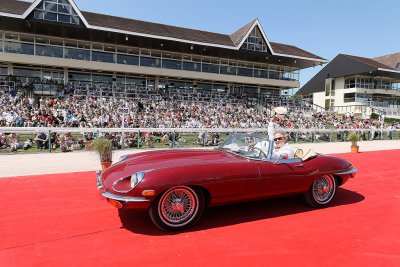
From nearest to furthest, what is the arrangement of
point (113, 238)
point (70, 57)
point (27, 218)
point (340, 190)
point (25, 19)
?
point (113, 238) → point (27, 218) → point (340, 190) → point (25, 19) → point (70, 57)

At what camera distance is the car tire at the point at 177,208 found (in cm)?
398

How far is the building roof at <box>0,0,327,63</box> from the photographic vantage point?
24.5 meters

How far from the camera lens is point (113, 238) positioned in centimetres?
390

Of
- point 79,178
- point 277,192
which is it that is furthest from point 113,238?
point 79,178

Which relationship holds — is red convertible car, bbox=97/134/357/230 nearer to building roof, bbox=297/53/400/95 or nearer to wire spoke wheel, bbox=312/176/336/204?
wire spoke wheel, bbox=312/176/336/204

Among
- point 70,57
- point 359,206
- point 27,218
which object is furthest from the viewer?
point 70,57

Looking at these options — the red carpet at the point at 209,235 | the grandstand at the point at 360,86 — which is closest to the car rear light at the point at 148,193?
the red carpet at the point at 209,235

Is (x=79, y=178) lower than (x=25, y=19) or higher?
lower

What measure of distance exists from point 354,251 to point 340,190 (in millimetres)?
3034

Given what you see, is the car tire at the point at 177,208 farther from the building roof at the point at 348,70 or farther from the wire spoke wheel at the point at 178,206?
the building roof at the point at 348,70

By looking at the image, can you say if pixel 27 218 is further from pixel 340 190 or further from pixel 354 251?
pixel 340 190

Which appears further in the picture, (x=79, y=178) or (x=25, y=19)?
(x=25, y=19)

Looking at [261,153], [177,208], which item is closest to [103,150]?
[177,208]

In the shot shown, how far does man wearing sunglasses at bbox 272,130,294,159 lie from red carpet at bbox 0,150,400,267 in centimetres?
91
